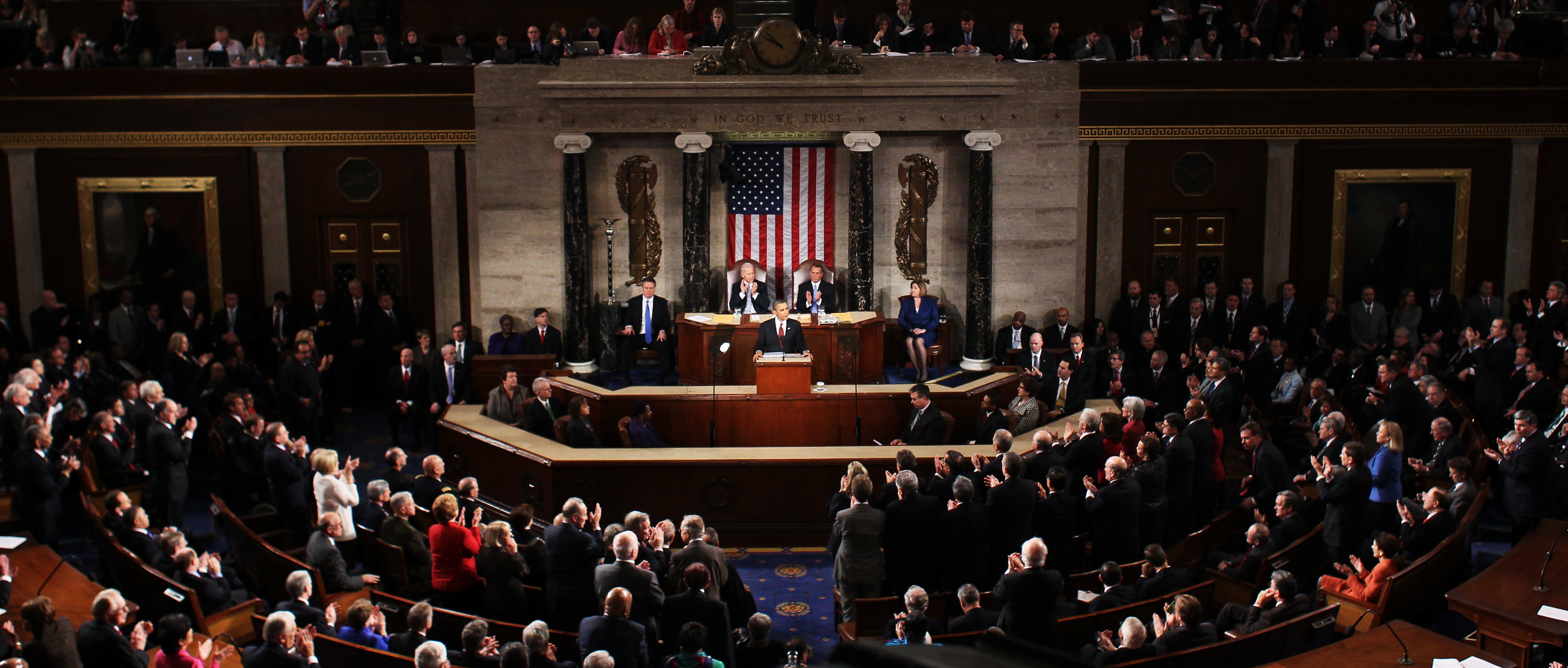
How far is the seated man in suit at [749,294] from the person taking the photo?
1606 centimetres

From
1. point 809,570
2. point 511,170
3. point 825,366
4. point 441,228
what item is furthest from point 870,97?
point 809,570

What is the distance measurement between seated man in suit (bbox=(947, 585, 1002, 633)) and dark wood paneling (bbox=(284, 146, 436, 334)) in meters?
11.2

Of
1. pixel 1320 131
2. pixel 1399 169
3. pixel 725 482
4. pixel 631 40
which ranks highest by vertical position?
pixel 631 40

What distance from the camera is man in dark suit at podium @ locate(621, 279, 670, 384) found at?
16297 mm

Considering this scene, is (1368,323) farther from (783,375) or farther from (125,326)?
(125,326)

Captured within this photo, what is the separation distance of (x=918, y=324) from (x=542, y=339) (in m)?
4.54

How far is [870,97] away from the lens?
16.1m

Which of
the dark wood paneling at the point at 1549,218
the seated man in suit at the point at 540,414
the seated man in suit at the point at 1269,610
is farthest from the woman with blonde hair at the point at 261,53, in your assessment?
the dark wood paneling at the point at 1549,218

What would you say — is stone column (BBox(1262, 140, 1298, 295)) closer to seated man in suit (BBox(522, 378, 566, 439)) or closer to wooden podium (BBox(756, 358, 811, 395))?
wooden podium (BBox(756, 358, 811, 395))

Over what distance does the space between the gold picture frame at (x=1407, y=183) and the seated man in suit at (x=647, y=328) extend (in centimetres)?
864

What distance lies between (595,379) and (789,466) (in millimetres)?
5194

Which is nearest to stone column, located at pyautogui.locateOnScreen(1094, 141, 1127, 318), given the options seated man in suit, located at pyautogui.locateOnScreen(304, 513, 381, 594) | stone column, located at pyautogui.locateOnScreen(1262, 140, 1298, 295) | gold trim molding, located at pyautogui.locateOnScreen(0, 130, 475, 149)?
stone column, located at pyautogui.locateOnScreen(1262, 140, 1298, 295)

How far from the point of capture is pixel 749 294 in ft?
53.2

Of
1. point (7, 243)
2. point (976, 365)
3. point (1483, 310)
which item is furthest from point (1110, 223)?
point (7, 243)
